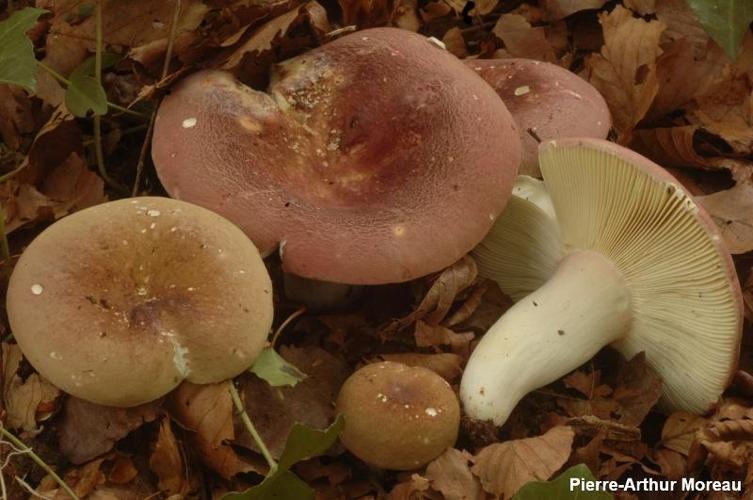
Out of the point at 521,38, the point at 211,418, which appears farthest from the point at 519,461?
the point at 521,38

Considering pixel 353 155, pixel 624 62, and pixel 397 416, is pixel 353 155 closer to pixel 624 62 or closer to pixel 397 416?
pixel 397 416

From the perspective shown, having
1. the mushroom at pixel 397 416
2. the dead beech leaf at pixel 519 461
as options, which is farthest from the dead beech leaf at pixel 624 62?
the mushroom at pixel 397 416

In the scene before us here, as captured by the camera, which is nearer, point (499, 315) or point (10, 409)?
point (10, 409)

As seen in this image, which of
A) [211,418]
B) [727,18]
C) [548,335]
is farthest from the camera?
[727,18]

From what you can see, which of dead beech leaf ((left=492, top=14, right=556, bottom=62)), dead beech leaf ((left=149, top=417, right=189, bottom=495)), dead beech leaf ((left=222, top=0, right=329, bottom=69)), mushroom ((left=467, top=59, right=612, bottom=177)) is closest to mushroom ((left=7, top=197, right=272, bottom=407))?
dead beech leaf ((left=149, top=417, right=189, bottom=495))

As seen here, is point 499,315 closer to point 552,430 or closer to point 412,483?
point 552,430

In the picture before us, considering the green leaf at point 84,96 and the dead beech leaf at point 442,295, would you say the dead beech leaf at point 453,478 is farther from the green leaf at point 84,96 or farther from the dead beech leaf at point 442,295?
the green leaf at point 84,96

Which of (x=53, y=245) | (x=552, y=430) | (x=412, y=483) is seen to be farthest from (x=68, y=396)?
(x=552, y=430)
